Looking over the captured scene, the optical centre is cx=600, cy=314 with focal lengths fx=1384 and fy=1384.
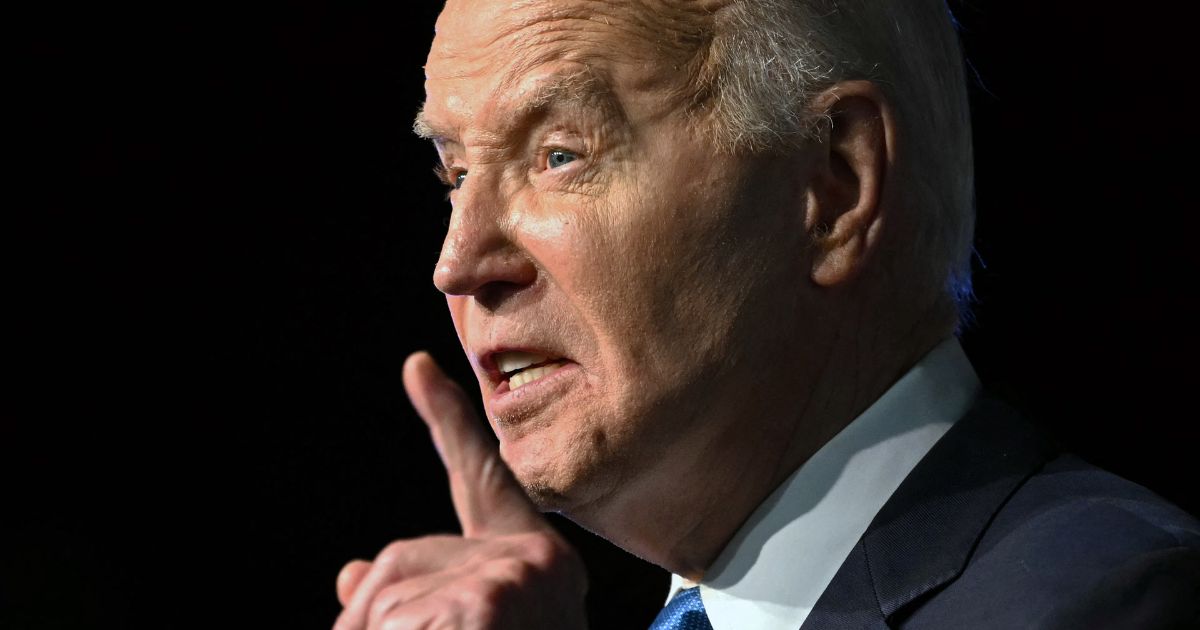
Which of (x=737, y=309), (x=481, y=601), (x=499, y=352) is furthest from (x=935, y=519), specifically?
(x=481, y=601)

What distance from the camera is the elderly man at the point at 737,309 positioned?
5.28ft

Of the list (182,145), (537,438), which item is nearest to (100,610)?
(182,145)

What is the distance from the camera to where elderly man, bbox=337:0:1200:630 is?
5.28 ft

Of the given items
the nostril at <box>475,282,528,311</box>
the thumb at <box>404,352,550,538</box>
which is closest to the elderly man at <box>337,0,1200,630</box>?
the nostril at <box>475,282,528,311</box>

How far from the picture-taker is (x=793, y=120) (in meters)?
1.66

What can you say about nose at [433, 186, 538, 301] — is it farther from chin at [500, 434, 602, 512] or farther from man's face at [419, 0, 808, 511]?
chin at [500, 434, 602, 512]

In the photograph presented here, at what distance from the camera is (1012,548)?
1.53 metres

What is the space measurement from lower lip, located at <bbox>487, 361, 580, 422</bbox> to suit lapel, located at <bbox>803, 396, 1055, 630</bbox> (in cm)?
39

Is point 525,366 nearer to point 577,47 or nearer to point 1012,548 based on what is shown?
point 577,47

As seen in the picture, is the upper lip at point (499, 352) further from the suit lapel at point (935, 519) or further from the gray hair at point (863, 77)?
the suit lapel at point (935, 519)

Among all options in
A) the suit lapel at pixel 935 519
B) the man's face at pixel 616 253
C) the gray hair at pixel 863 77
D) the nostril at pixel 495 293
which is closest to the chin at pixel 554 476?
the man's face at pixel 616 253

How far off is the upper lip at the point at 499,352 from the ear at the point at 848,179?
33 centimetres

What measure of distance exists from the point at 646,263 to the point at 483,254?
0.66ft

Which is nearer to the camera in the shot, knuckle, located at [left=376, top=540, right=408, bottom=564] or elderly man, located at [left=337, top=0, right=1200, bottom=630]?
knuckle, located at [left=376, top=540, right=408, bottom=564]
